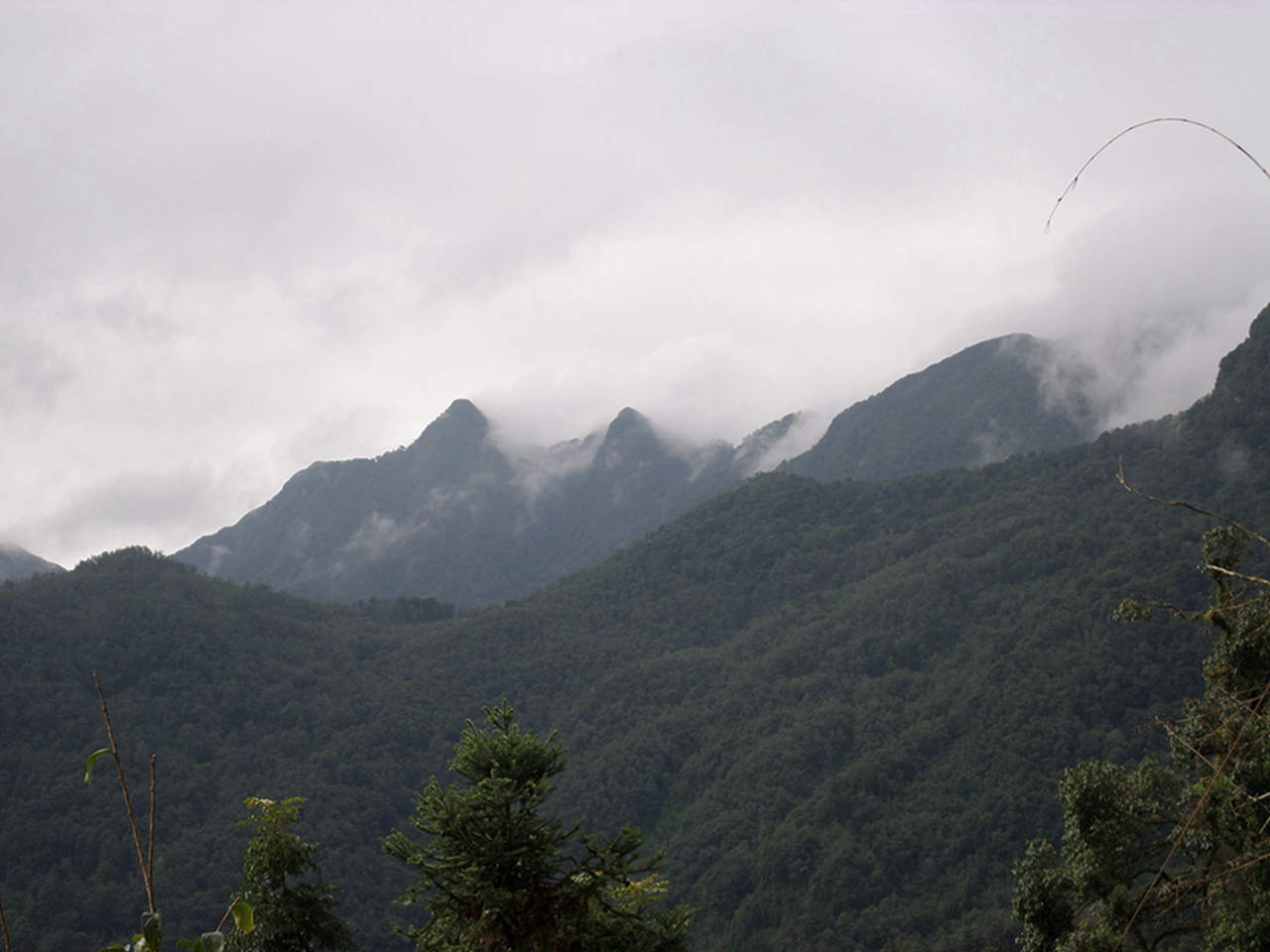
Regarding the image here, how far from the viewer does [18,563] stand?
141 m

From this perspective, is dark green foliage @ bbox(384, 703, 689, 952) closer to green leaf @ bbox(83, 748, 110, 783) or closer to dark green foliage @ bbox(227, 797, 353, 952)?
dark green foliage @ bbox(227, 797, 353, 952)

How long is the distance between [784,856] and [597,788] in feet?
63.1

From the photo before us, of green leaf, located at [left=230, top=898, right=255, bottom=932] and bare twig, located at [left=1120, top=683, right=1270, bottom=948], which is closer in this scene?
bare twig, located at [left=1120, top=683, right=1270, bottom=948]

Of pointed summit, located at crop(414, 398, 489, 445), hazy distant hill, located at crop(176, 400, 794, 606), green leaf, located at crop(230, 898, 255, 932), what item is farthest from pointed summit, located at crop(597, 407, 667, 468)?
green leaf, located at crop(230, 898, 255, 932)

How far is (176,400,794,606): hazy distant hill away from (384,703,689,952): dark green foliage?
140 meters

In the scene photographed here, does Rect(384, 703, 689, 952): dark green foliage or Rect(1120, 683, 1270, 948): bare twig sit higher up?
Rect(1120, 683, 1270, 948): bare twig

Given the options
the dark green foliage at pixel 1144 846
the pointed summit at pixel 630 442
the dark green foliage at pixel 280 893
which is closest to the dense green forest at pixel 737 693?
the dark green foliage at pixel 1144 846

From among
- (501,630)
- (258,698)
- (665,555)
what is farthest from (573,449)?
(258,698)

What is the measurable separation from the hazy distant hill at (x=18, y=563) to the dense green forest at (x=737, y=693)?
6153 centimetres

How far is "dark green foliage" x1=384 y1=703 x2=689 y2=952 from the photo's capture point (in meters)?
10.1

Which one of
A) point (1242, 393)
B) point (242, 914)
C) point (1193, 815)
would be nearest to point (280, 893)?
point (242, 914)

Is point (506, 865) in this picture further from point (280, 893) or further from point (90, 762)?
point (90, 762)

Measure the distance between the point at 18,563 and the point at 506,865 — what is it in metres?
160

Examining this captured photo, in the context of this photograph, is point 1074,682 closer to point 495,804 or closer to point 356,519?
point 495,804
